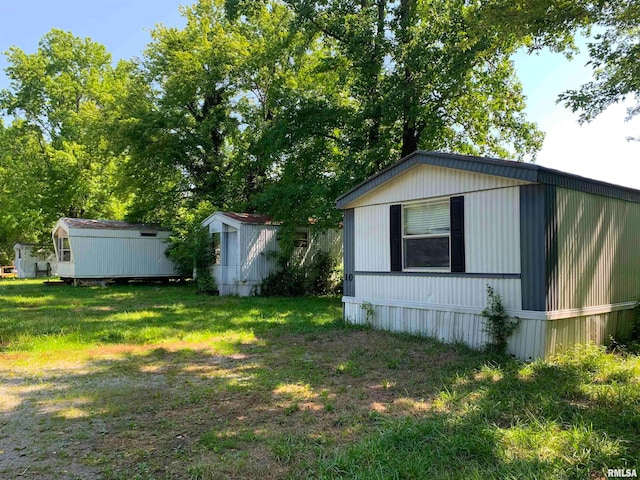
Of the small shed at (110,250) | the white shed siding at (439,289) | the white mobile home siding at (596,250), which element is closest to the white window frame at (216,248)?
the small shed at (110,250)

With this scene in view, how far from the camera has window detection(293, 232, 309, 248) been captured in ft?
49.5

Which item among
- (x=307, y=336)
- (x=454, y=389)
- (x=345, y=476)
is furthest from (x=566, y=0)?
(x=345, y=476)

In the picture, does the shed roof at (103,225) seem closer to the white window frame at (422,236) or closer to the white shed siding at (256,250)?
the white shed siding at (256,250)

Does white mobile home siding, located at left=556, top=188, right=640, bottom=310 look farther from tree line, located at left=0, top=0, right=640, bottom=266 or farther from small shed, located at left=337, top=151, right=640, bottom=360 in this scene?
tree line, located at left=0, top=0, right=640, bottom=266

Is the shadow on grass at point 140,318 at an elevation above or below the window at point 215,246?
below

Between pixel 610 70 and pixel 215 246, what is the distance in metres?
12.4

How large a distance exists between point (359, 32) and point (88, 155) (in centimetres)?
2046

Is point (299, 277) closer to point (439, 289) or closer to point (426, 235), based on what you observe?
point (426, 235)

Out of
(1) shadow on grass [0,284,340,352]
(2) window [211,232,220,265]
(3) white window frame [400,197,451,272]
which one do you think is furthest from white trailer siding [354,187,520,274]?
(2) window [211,232,220,265]

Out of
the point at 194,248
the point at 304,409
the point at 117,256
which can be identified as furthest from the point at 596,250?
the point at 117,256

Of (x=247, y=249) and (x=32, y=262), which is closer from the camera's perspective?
(x=247, y=249)

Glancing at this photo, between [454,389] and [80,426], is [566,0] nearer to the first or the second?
[454,389]

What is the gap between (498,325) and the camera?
6043 millimetres

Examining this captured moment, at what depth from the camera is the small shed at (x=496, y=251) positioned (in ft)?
19.0
